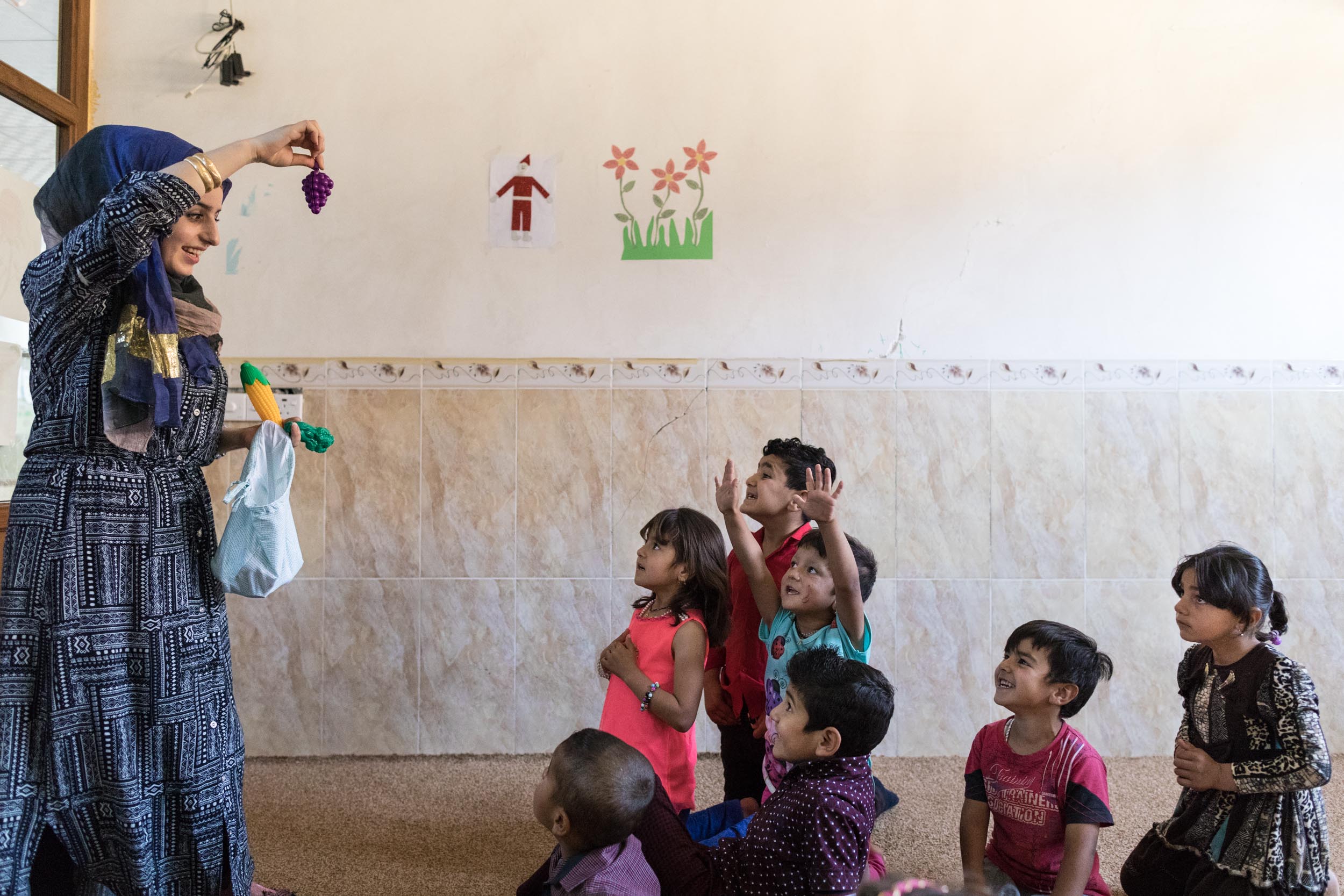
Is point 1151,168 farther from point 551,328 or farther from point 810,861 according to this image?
point 810,861

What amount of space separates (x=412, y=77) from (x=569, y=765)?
2.30 metres

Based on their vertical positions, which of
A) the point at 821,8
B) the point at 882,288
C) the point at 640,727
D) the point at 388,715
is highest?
the point at 821,8

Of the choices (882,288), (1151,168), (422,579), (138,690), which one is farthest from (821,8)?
(138,690)

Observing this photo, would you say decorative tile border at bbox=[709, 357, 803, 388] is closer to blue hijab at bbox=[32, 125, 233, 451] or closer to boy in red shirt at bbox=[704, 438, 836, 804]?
boy in red shirt at bbox=[704, 438, 836, 804]

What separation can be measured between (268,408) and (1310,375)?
9.86 ft

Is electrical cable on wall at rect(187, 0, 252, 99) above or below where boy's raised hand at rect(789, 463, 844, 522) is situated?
above

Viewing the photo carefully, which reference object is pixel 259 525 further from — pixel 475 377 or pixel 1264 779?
pixel 1264 779

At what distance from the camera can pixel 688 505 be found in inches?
117

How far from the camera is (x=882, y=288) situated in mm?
2988

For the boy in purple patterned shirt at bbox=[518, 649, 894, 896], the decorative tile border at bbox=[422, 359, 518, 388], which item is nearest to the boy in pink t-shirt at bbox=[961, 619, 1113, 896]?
the boy in purple patterned shirt at bbox=[518, 649, 894, 896]

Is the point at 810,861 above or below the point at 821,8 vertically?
below

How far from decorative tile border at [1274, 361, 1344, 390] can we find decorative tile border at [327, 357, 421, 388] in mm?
2714

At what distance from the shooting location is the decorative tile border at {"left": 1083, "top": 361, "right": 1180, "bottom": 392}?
2967mm

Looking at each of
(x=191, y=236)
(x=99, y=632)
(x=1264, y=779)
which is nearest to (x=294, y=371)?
(x=191, y=236)
